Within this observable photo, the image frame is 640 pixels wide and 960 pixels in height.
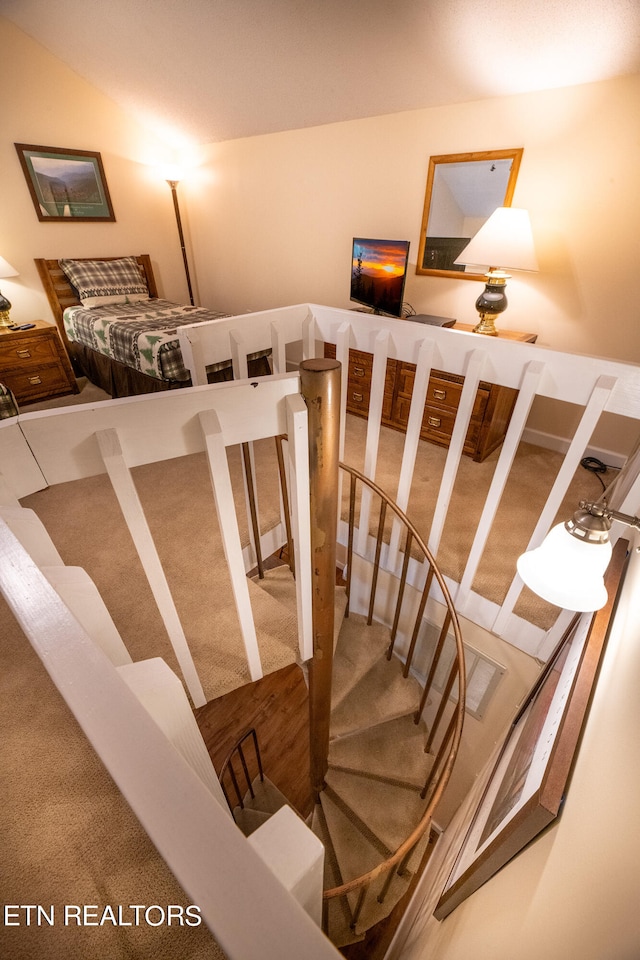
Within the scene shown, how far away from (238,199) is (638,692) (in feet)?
15.8

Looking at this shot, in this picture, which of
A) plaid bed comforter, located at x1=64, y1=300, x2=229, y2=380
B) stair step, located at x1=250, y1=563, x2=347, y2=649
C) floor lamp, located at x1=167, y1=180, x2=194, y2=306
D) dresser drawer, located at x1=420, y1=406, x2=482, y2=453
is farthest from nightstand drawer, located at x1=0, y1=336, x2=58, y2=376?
dresser drawer, located at x1=420, y1=406, x2=482, y2=453

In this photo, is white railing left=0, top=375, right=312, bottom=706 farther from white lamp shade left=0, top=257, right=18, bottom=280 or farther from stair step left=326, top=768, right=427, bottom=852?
white lamp shade left=0, top=257, right=18, bottom=280

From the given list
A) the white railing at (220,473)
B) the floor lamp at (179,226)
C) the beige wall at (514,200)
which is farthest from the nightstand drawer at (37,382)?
the white railing at (220,473)

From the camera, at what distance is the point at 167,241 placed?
4605 millimetres

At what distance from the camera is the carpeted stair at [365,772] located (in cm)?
166

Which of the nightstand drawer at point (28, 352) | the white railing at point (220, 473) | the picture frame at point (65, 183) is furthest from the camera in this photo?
the picture frame at point (65, 183)

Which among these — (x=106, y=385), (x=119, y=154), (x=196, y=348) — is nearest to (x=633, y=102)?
(x=196, y=348)

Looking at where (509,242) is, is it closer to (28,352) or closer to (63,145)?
(28,352)

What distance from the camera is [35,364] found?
351cm

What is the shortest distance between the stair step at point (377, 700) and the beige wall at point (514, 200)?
6.64 ft

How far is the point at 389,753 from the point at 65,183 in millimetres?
5358

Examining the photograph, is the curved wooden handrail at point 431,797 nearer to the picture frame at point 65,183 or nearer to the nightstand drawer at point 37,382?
the nightstand drawer at point 37,382

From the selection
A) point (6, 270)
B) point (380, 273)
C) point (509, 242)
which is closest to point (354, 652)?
point (509, 242)

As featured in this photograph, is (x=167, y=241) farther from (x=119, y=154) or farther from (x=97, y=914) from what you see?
(x=97, y=914)
